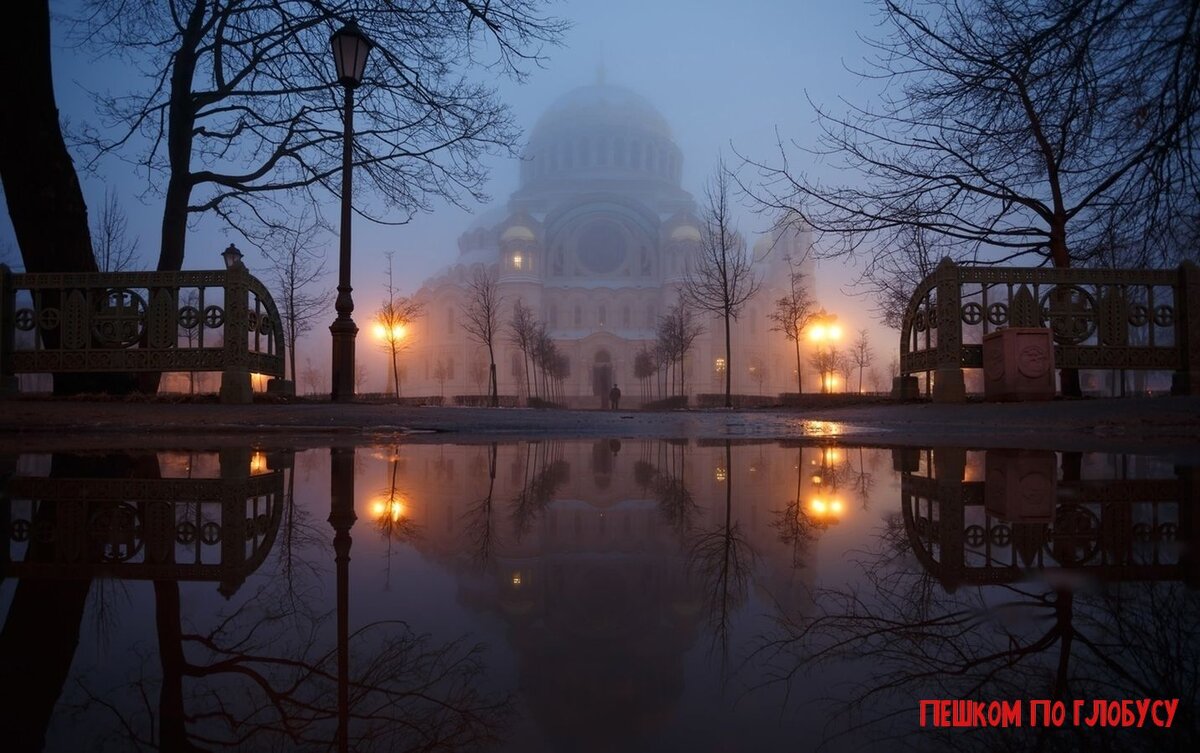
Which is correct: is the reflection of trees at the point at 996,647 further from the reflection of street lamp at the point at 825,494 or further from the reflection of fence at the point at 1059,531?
the reflection of street lamp at the point at 825,494

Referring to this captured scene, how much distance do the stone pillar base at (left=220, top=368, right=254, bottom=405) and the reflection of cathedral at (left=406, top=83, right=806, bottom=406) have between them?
145 ft

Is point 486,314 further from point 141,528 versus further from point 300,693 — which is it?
point 300,693

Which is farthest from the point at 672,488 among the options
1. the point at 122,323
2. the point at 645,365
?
the point at 645,365

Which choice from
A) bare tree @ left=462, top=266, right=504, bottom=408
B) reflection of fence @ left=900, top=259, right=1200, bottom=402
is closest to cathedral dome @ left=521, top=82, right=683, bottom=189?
bare tree @ left=462, top=266, right=504, bottom=408

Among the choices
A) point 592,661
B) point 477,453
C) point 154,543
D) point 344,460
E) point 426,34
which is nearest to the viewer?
point 592,661

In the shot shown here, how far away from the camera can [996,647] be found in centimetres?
109

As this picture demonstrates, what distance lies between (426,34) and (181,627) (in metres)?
9.83

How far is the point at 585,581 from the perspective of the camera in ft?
4.74

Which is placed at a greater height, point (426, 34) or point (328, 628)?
point (426, 34)

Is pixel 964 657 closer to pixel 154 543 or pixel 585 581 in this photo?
pixel 585 581

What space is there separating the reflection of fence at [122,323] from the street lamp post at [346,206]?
125 centimetres

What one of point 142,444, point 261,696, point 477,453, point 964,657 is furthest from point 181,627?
point 142,444

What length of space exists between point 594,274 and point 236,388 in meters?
55.7

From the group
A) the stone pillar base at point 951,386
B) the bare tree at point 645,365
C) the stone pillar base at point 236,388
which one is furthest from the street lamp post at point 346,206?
the bare tree at point 645,365
